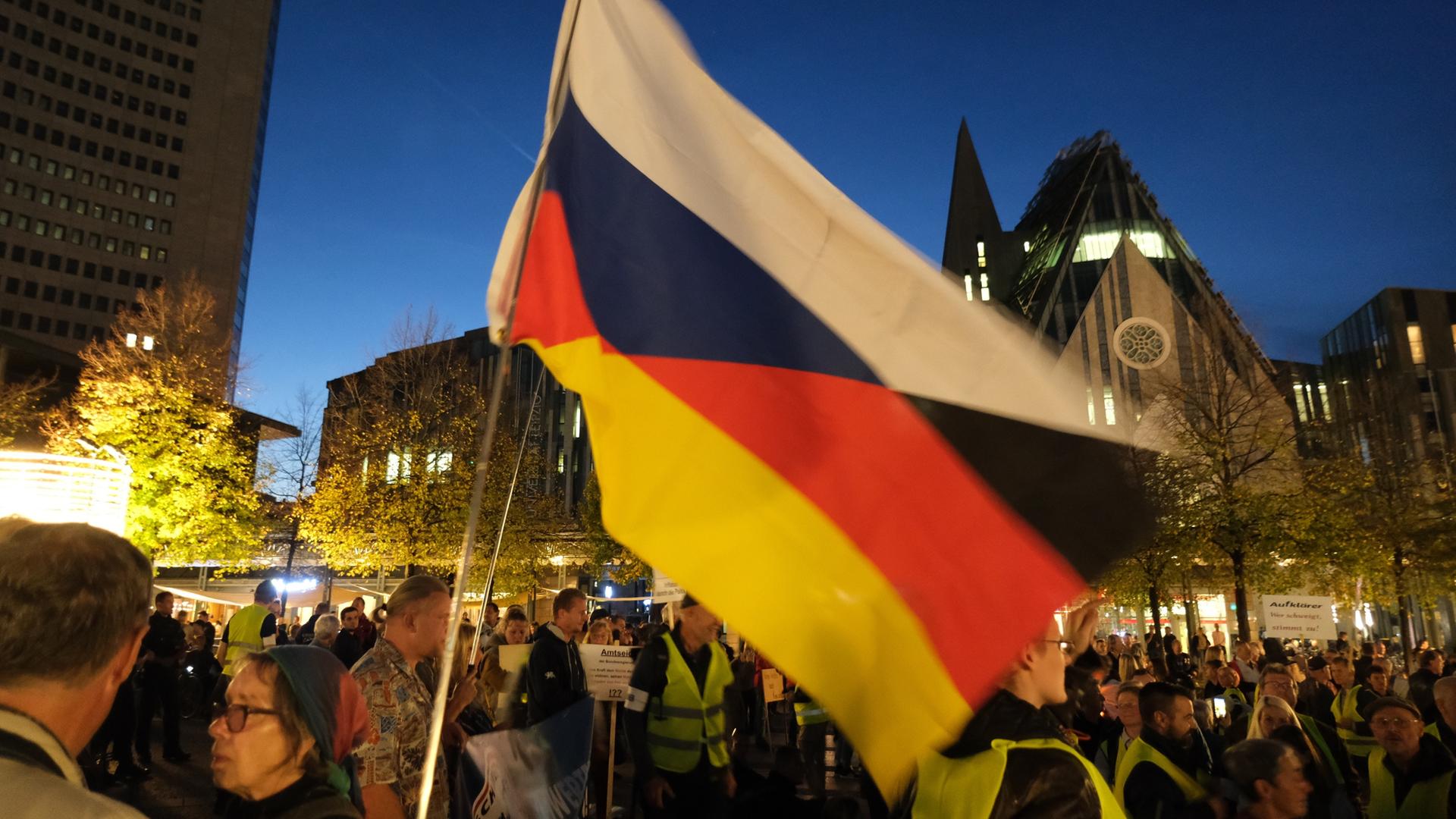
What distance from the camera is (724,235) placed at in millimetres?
3113

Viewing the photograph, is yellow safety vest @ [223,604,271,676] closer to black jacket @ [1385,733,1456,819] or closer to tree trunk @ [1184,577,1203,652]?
black jacket @ [1385,733,1456,819]

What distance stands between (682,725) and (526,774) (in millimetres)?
1303

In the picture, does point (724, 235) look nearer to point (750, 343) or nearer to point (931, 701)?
point (750, 343)

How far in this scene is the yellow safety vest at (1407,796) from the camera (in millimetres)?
4602

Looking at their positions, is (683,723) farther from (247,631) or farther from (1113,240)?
(1113,240)

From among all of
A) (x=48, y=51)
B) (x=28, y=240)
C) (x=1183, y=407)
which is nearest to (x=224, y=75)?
(x=48, y=51)

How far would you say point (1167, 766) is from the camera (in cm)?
447

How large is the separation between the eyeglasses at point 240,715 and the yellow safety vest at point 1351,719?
20.9 feet

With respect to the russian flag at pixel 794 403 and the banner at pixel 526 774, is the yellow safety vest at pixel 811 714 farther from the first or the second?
the russian flag at pixel 794 403

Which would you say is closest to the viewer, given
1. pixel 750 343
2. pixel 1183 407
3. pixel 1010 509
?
pixel 1010 509

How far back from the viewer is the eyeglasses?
96.0 inches

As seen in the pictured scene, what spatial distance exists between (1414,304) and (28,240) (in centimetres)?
12034

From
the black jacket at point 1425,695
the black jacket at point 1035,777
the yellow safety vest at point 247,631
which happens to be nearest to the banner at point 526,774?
the black jacket at point 1035,777

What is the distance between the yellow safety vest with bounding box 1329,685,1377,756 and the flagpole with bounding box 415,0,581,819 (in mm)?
5950
